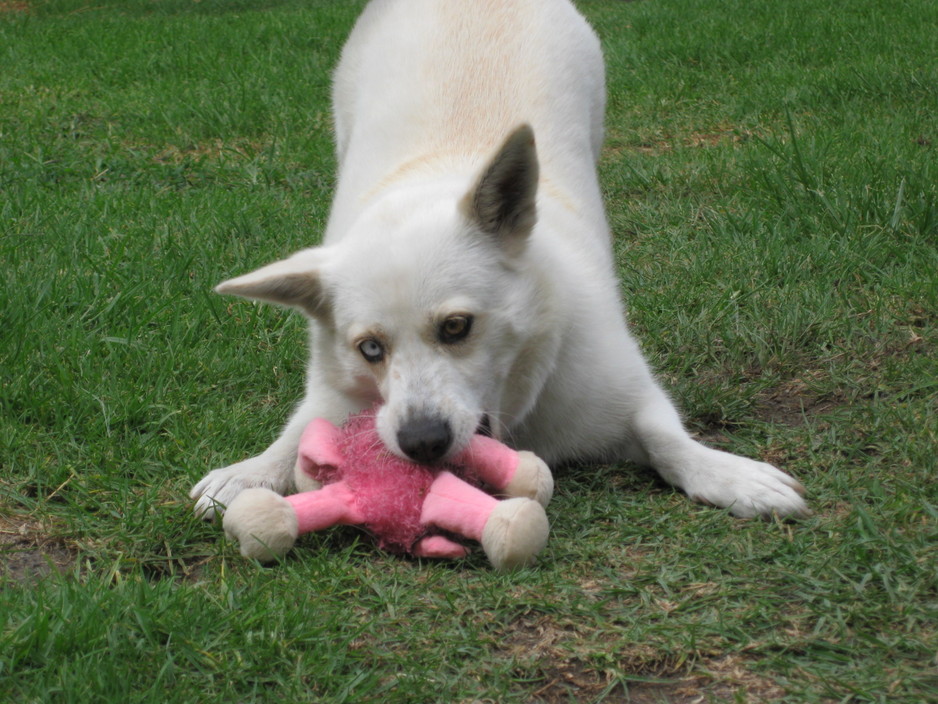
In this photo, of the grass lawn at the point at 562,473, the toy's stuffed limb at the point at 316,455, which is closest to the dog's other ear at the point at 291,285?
the toy's stuffed limb at the point at 316,455

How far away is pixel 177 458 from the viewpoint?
3.02m

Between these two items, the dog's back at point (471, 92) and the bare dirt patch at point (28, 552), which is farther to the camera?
the dog's back at point (471, 92)

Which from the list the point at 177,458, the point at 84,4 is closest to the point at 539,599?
the point at 177,458

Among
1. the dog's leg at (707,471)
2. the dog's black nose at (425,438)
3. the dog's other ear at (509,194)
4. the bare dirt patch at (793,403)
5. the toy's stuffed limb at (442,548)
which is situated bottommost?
the bare dirt patch at (793,403)

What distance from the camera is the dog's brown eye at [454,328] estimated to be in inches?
104

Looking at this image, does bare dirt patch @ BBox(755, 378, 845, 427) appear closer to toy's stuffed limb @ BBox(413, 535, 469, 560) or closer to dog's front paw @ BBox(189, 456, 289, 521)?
toy's stuffed limb @ BBox(413, 535, 469, 560)

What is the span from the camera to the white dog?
2633mm

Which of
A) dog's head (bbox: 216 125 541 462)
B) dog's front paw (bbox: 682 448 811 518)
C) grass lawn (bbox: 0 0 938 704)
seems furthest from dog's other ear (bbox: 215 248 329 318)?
dog's front paw (bbox: 682 448 811 518)

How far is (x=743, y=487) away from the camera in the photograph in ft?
8.83

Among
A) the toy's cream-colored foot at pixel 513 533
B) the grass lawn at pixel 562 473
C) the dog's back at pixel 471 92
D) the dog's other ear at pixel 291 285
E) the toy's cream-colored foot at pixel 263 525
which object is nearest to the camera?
the grass lawn at pixel 562 473

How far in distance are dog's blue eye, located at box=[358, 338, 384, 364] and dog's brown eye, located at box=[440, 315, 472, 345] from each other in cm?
16

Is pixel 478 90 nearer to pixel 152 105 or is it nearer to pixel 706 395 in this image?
pixel 706 395

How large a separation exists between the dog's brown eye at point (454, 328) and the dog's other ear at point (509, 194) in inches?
11.0

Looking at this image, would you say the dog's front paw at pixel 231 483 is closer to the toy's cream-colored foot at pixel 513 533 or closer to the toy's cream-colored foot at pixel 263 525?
the toy's cream-colored foot at pixel 263 525
